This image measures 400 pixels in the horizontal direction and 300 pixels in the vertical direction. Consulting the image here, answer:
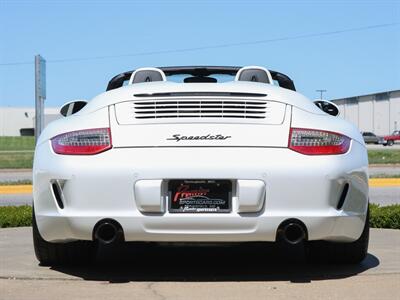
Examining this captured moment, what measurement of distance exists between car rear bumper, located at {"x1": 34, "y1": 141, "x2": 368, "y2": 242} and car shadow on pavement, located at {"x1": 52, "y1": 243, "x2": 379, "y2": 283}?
0.45 m

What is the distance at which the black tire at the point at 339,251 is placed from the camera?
15.1 feet

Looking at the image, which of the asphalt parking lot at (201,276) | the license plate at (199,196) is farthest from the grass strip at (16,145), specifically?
the license plate at (199,196)

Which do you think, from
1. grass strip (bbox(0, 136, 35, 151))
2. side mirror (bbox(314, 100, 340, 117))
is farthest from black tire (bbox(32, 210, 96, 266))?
grass strip (bbox(0, 136, 35, 151))

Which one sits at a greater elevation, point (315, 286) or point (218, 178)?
point (218, 178)

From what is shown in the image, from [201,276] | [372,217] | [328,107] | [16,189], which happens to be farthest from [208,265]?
[16,189]

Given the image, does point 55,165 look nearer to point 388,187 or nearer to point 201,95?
point 201,95

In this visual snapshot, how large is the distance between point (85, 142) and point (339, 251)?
1892mm

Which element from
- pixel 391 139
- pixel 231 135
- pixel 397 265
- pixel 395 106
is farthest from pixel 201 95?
pixel 395 106

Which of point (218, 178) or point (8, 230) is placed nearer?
point (218, 178)

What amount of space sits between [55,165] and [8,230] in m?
3.50

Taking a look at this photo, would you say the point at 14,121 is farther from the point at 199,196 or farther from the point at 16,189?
the point at 199,196

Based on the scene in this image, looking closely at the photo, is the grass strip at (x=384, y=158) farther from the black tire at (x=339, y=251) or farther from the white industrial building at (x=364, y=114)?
the white industrial building at (x=364, y=114)

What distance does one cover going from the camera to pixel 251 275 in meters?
4.45

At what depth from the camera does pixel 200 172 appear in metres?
3.96
